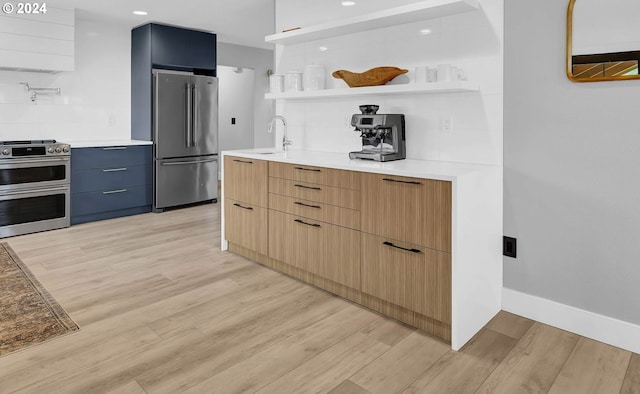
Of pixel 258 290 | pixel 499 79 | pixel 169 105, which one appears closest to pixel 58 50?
pixel 169 105

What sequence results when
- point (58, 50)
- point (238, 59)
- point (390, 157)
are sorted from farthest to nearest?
1. point (238, 59)
2. point (58, 50)
3. point (390, 157)

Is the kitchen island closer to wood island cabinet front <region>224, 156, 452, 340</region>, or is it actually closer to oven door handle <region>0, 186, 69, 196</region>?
wood island cabinet front <region>224, 156, 452, 340</region>

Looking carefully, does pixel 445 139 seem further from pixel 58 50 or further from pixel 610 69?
pixel 58 50

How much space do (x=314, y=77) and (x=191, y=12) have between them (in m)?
2.15

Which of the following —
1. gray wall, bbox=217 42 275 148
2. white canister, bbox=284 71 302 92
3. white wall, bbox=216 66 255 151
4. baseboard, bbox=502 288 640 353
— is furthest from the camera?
white wall, bbox=216 66 255 151

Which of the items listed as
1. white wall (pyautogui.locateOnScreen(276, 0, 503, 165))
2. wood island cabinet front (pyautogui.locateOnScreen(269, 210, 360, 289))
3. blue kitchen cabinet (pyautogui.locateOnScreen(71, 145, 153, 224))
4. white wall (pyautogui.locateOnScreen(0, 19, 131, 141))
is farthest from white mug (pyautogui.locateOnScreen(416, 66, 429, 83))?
white wall (pyautogui.locateOnScreen(0, 19, 131, 141))

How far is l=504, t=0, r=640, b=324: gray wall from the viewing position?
2.18 meters

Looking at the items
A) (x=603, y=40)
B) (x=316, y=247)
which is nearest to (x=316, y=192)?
(x=316, y=247)

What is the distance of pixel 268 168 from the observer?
3.28 meters

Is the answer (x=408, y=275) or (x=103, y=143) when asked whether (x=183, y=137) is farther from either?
(x=408, y=275)

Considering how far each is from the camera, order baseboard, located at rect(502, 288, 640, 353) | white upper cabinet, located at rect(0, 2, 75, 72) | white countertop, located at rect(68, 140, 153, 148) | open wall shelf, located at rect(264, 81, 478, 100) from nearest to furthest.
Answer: baseboard, located at rect(502, 288, 640, 353) → open wall shelf, located at rect(264, 81, 478, 100) → white upper cabinet, located at rect(0, 2, 75, 72) → white countertop, located at rect(68, 140, 153, 148)

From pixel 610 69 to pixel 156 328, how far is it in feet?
8.75

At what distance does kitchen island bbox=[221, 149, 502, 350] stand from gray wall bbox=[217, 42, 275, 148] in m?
4.47

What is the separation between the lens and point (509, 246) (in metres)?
2.63
